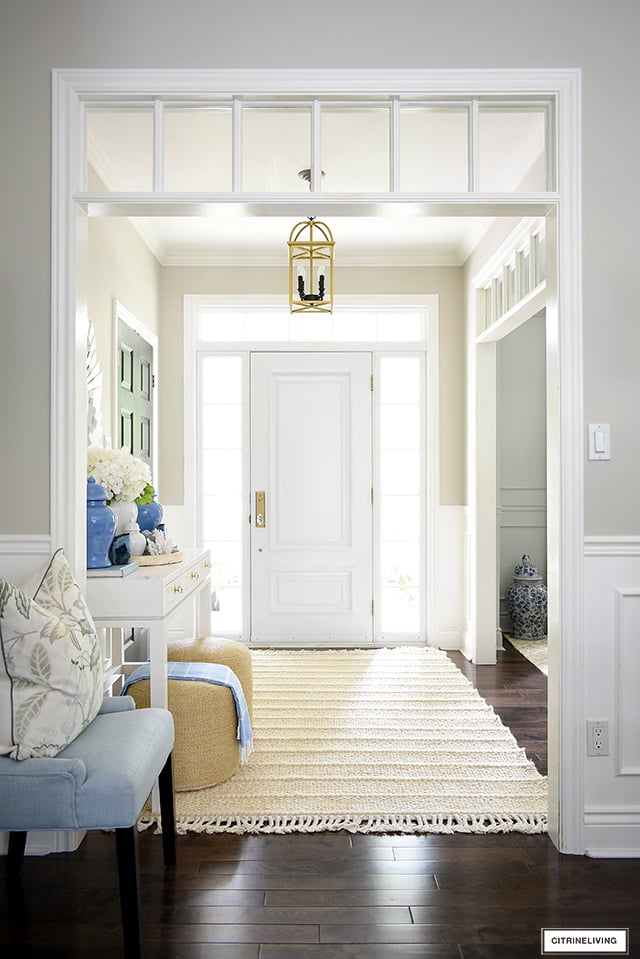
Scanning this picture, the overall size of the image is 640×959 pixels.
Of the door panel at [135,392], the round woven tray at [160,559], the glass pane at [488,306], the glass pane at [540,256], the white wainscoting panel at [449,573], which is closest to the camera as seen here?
the round woven tray at [160,559]

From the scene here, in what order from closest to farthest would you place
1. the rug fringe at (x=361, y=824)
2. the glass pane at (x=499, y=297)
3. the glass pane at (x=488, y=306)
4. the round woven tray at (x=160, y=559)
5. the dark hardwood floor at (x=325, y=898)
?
the dark hardwood floor at (x=325, y=898) → the rug fringe at (x=361, y=824) → the round woven tray at (x=160, y=559) → the glass pane at (x=499, y=297) → the glass pane at (x=488, y=306)

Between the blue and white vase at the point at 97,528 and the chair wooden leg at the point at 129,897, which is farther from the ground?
the blue and white vase at the point at 97,528

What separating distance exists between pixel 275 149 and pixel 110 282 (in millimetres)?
1165

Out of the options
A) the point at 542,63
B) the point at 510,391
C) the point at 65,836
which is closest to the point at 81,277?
the point at 542,63

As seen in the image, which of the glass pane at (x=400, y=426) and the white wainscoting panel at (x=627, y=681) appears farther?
the glass pane at (x=400, y=426)

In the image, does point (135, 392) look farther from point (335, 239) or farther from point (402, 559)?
point (402, 559)

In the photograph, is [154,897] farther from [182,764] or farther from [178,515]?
[178,515]

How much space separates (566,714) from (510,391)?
148 inches

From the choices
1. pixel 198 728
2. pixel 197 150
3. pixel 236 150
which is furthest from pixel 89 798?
pixel 197 150

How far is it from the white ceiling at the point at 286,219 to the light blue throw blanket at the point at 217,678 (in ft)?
5.47

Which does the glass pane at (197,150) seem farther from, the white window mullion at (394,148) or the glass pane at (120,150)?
the white window mullion at (394,148)

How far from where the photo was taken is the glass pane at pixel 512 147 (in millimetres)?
2523

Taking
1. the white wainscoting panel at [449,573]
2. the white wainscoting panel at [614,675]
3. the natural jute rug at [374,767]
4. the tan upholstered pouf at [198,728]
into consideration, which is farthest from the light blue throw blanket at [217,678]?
the white wainscoting panel at [449,573]

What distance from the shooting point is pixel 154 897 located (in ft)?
6.51
